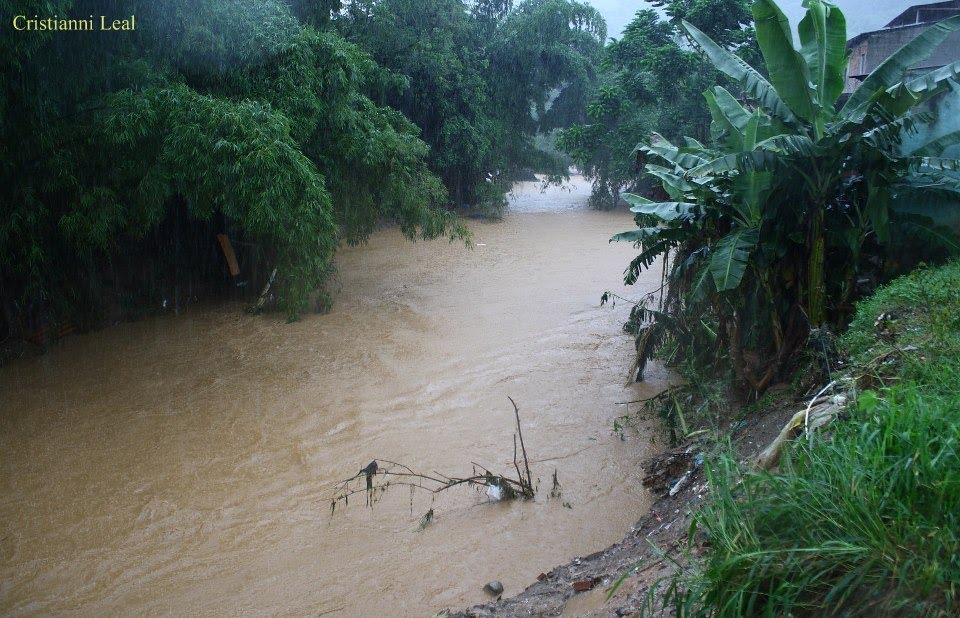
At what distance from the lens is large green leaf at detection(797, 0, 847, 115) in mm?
5559

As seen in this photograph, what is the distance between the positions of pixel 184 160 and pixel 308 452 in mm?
3902

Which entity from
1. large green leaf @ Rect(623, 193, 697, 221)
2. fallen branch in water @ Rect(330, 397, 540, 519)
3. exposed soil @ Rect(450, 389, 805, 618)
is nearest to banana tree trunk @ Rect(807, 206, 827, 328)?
exposed soil @ Rect(450, 389, 805, 618)

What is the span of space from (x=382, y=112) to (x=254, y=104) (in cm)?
356

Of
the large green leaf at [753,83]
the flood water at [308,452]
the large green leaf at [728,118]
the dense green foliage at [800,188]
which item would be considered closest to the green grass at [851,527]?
the flood water at [308,452]

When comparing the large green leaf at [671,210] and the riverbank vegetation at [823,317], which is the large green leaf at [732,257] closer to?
the riverbank vegetation at [823,317]

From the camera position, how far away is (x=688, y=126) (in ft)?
55.3

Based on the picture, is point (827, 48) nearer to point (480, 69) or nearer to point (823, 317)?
point (823, 317)

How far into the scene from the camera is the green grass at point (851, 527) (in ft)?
7.36

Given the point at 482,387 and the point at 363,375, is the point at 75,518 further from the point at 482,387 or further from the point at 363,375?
the point at 482,387

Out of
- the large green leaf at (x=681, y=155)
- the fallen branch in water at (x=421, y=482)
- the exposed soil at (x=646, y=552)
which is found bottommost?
the fallen branch in water at (x=421, y=482)

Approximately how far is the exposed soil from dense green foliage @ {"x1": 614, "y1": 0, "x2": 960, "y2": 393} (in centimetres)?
92

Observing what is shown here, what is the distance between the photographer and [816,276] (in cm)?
600

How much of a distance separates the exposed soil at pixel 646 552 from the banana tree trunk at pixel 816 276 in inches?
28.6

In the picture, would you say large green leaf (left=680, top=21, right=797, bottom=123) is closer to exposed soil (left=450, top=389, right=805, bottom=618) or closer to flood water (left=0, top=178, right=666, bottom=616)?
exposed soil (left=450, top=389, right=805, bottom=618)
